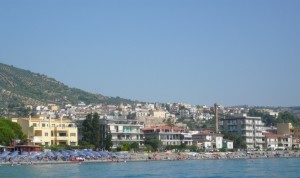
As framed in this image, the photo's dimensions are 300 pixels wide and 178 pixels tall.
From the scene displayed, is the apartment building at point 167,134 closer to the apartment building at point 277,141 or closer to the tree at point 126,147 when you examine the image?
the tree at point 126,147

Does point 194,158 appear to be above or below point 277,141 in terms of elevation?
below

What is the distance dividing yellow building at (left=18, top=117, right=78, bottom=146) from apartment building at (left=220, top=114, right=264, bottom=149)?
131ft

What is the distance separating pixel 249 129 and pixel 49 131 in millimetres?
46043

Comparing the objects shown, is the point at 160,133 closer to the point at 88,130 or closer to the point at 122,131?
the point at 122,131

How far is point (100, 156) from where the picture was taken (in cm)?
8731

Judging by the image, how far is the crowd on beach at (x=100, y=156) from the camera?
3103 inches

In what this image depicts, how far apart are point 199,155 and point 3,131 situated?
1285 inches

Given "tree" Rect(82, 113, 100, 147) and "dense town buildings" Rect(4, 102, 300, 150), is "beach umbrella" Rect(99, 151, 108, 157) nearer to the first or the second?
"tree" Rect(82, 113, 100, 147)

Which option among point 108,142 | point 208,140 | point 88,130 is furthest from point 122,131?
point 208,140

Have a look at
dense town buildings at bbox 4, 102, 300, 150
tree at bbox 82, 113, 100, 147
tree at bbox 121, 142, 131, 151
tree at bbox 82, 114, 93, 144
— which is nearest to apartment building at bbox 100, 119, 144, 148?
dense town buildings at bbox 4, 102, 300, 150

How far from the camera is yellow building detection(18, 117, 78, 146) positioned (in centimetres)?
9456

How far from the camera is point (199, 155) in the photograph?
10331cm

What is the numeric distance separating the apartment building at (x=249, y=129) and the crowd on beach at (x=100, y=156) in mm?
11929

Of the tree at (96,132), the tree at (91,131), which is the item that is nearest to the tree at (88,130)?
the tree at (91,131)
